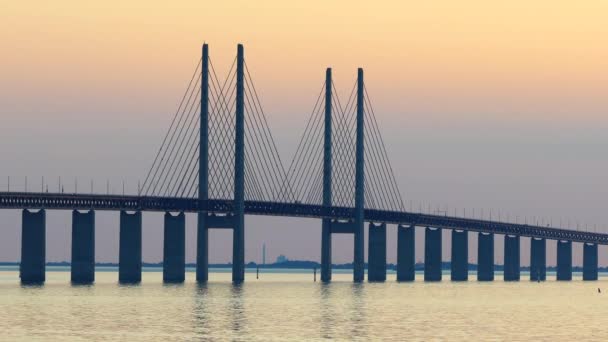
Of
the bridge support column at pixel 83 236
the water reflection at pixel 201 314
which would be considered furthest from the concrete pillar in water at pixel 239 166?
the water reflection at pixel 201 314

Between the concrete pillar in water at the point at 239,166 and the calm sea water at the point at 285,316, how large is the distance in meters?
20.6

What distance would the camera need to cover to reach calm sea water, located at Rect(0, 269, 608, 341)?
91500mm

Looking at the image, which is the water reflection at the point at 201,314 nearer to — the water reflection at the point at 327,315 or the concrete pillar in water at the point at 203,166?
the water reflection at the point at 327,315

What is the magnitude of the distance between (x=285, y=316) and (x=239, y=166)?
68.1 metres

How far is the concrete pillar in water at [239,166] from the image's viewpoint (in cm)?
17700

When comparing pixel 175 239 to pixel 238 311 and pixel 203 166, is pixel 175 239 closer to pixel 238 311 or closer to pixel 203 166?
pixel 203 166

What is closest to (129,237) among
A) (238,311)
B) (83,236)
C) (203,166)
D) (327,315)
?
(83,236)

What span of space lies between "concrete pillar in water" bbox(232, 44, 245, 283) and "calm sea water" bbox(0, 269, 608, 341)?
20.6m

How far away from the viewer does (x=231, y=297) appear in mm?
146125

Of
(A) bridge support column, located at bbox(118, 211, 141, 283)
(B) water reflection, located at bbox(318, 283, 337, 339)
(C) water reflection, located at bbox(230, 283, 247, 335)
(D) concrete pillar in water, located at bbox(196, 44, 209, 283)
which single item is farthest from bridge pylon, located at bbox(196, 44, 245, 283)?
(B) water reflection, located at bbox(318, 283, 337, 339)

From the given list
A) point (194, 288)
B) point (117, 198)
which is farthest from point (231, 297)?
point (117, 198)

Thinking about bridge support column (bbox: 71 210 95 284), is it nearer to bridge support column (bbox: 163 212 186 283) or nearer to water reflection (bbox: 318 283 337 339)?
bridge support column (bbox: 163 212 186 283)

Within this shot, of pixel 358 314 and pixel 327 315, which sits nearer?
pixel 327 315

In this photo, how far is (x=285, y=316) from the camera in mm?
110562
